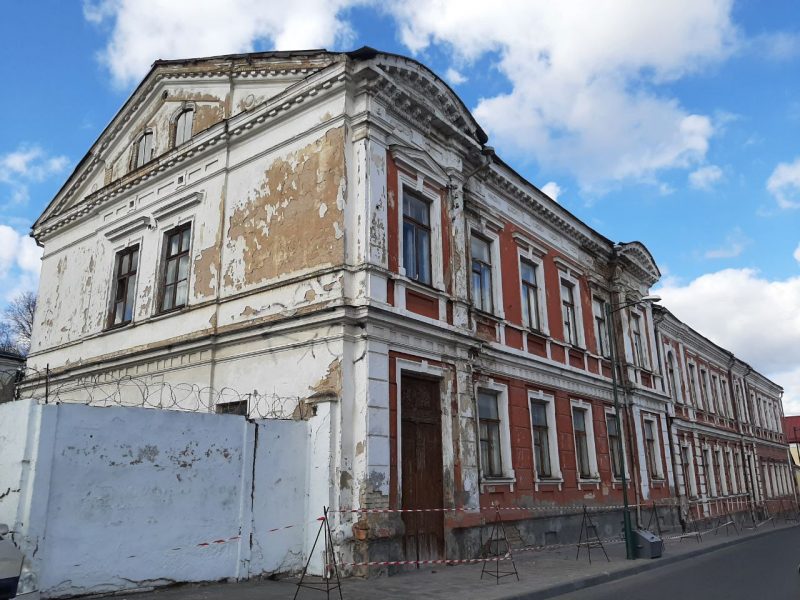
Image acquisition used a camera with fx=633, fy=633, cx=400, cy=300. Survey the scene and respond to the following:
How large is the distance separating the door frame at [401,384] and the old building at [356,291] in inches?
1.7

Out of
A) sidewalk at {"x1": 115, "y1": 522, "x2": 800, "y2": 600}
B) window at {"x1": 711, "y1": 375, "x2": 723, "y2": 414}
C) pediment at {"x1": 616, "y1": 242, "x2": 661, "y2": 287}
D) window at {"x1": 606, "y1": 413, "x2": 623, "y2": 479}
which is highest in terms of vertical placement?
pediment at {"x1": 616, "y1": 242, "x2": 661, "y2": 287}

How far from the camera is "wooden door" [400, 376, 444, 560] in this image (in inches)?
454

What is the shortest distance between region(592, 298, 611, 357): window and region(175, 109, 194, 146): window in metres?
13.7

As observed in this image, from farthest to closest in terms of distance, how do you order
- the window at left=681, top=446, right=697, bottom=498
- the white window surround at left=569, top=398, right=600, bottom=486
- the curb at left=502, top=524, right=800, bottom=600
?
the window at left=681, top=446, right=697, bottom=498 < the white window surround at left=569, top=398, right=600, bottom=486 < the curb at left=502, top=524, right=800, bottom=600

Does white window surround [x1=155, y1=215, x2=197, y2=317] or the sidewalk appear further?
white window surround [x1=155, y1=215, x2=197, y2=317]

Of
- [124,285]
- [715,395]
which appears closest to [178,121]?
[124,285]

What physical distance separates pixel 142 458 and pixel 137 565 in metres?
1.40

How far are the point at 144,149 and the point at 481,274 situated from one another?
10.1 m

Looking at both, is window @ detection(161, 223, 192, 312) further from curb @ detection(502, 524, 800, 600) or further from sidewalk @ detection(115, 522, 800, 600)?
Answer: curb @ detection(502, 524, 800, 600)

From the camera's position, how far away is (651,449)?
22.8m

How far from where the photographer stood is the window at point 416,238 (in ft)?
43.0

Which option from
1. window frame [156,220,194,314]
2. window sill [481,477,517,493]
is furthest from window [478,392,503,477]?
window frame [156,220,194,314]

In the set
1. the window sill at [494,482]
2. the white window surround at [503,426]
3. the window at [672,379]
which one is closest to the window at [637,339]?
the window at [672,379]

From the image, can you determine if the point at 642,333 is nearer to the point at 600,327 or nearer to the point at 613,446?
the point at 600,327
